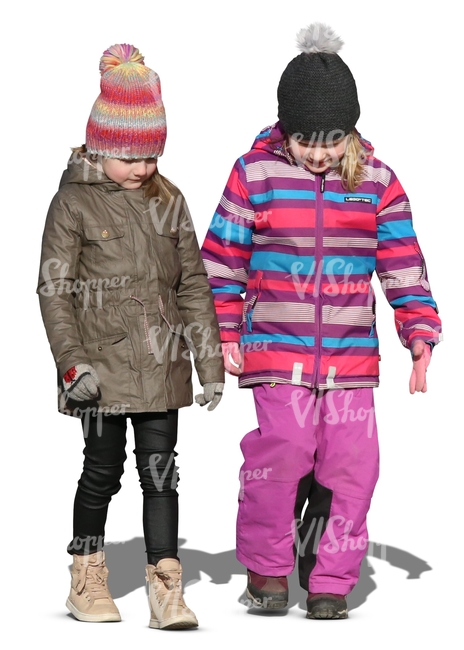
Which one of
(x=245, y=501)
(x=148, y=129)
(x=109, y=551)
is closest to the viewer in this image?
(x=148, y=129)

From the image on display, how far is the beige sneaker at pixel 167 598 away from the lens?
7723 mm

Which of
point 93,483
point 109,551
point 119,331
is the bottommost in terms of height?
point 109,551

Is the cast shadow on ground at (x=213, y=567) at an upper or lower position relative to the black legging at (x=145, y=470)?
lower

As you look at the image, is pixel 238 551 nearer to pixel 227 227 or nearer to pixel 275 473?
pixel 275 473

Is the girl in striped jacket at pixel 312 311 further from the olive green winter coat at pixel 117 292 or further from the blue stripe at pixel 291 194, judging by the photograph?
the olive green winter coat at pixel 117 292

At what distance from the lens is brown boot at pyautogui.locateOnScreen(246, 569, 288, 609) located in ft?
26.5

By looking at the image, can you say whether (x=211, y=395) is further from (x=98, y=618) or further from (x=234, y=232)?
(x=98, y=618)

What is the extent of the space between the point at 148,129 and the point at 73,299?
77 centimetres

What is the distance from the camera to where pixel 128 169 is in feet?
25.4

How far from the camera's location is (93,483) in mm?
7852

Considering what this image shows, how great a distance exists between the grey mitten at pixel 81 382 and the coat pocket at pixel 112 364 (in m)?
0.11

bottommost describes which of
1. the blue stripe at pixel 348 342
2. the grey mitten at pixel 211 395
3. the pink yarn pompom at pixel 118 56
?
the grey mitten at pixel 211 395

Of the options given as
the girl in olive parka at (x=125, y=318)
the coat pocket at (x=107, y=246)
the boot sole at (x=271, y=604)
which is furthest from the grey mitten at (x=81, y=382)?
the boot sole at (x=271, y=604)

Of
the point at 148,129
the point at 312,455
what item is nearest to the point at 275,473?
the point at 312,455
